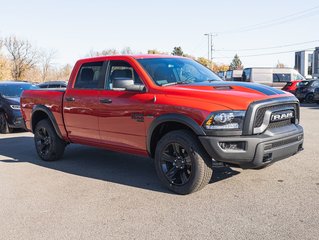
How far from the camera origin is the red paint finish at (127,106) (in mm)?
4559

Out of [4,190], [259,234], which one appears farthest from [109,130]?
[259,234]

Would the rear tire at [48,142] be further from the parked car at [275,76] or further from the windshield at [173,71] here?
the parked car at [275,76]

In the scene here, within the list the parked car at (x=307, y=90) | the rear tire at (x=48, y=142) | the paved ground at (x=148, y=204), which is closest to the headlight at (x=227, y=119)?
the paved ground at (x=148, y=204)

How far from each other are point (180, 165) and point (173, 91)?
0.99m

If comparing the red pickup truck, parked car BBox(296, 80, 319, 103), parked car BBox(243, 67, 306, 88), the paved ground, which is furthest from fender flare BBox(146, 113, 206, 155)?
parked car BBox(243, 67, 306, 88)

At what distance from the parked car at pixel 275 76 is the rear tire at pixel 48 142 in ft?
83.5

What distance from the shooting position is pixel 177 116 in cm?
470

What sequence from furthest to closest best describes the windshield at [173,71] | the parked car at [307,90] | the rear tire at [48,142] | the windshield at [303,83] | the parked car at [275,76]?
the parked car at [275,76] < the windshield at [303,83] < the parked car at [307,90] < the rear tire at [48,142] < the windshield at [173,71]

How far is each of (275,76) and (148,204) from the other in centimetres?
2793

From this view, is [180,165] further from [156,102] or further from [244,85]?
[244,85]

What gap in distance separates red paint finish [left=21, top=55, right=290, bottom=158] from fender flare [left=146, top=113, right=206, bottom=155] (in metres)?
0.04

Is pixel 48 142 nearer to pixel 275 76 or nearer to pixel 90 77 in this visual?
pixel 90 77

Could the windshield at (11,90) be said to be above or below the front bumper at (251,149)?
above

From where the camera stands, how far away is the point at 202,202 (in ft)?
14.9
